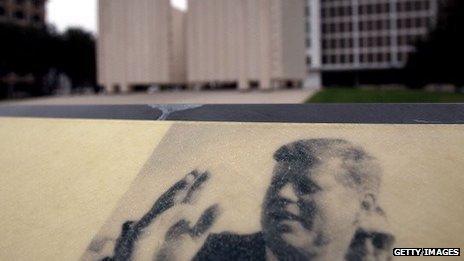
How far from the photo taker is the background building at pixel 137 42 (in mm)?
10062

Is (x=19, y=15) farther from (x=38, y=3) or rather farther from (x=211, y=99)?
(x=211, y=99)

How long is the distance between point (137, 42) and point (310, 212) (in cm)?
868

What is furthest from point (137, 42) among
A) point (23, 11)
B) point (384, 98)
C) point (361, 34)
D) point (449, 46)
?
point (361, 34)

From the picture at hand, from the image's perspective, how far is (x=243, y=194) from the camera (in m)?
3.06

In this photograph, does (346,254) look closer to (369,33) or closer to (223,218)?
(223,218)

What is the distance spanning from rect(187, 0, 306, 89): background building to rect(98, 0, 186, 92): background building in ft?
2.91

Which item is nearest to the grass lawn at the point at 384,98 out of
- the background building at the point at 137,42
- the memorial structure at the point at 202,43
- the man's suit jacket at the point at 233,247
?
the memorial structure at the point at 202,43

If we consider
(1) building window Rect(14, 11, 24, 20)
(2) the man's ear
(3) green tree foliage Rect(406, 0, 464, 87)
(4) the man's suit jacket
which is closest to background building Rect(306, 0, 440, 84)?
(3) green tree foliage Rect(406, 0, 464, 87)

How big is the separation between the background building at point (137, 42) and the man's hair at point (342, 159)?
7352 millimetres

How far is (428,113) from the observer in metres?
3.93

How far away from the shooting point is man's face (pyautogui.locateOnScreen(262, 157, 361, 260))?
2512mm

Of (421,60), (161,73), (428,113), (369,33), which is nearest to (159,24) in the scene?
(161,73)

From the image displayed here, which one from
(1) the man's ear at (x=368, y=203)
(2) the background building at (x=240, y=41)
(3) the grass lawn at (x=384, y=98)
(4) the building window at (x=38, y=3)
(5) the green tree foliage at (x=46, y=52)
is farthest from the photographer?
(4) the building window at (x=38, y=3)

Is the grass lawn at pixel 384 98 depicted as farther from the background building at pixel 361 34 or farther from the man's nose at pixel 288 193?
the background building at pixel 361 34
